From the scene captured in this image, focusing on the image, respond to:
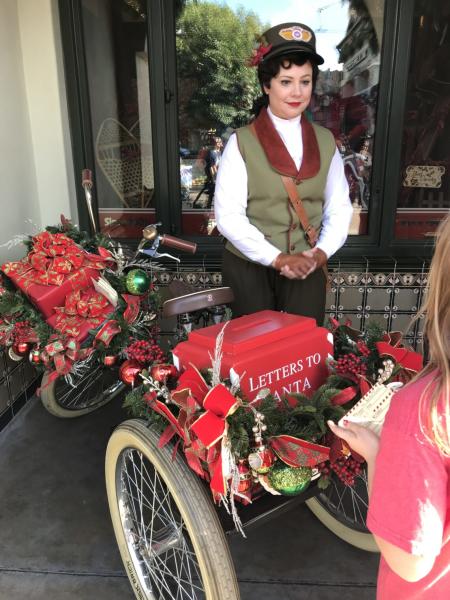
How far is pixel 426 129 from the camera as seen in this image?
2621 millimetres

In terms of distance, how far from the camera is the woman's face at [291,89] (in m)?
1.71

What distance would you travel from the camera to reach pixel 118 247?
76.5 inches

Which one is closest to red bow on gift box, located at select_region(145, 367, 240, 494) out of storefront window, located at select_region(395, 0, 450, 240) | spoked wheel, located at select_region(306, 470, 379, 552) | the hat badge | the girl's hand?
the girl's hand

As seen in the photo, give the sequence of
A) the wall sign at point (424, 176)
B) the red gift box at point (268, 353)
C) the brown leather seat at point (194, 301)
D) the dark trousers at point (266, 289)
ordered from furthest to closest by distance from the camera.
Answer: the wall sign at point (424, 176), the dark trousers at point (266, 289), the brown leather seat at point (194, 301), the red gift box at point (268, 353)

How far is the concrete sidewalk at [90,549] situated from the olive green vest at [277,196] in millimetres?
1024

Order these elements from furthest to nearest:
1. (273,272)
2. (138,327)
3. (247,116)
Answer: (247,116), (273,272), (138,327)

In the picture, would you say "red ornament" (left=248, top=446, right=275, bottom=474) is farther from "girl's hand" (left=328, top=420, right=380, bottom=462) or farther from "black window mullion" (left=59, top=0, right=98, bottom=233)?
"black window mullion" (left=59, top=0, right=98, bottom=233)

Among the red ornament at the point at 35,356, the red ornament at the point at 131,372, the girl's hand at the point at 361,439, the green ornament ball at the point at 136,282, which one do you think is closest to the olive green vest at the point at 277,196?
the green ornament ball at the point at 136,282

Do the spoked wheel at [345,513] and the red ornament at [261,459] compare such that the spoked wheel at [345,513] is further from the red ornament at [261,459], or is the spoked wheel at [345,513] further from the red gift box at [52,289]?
the red gift box at [52,289]

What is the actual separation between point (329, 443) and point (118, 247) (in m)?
1.16

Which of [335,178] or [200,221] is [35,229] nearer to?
[200,221]

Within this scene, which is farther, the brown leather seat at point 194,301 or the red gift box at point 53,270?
the red gift box at point 53,270

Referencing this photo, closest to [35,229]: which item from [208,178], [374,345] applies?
[208,178]

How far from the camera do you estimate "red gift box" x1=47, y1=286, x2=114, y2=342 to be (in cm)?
167
